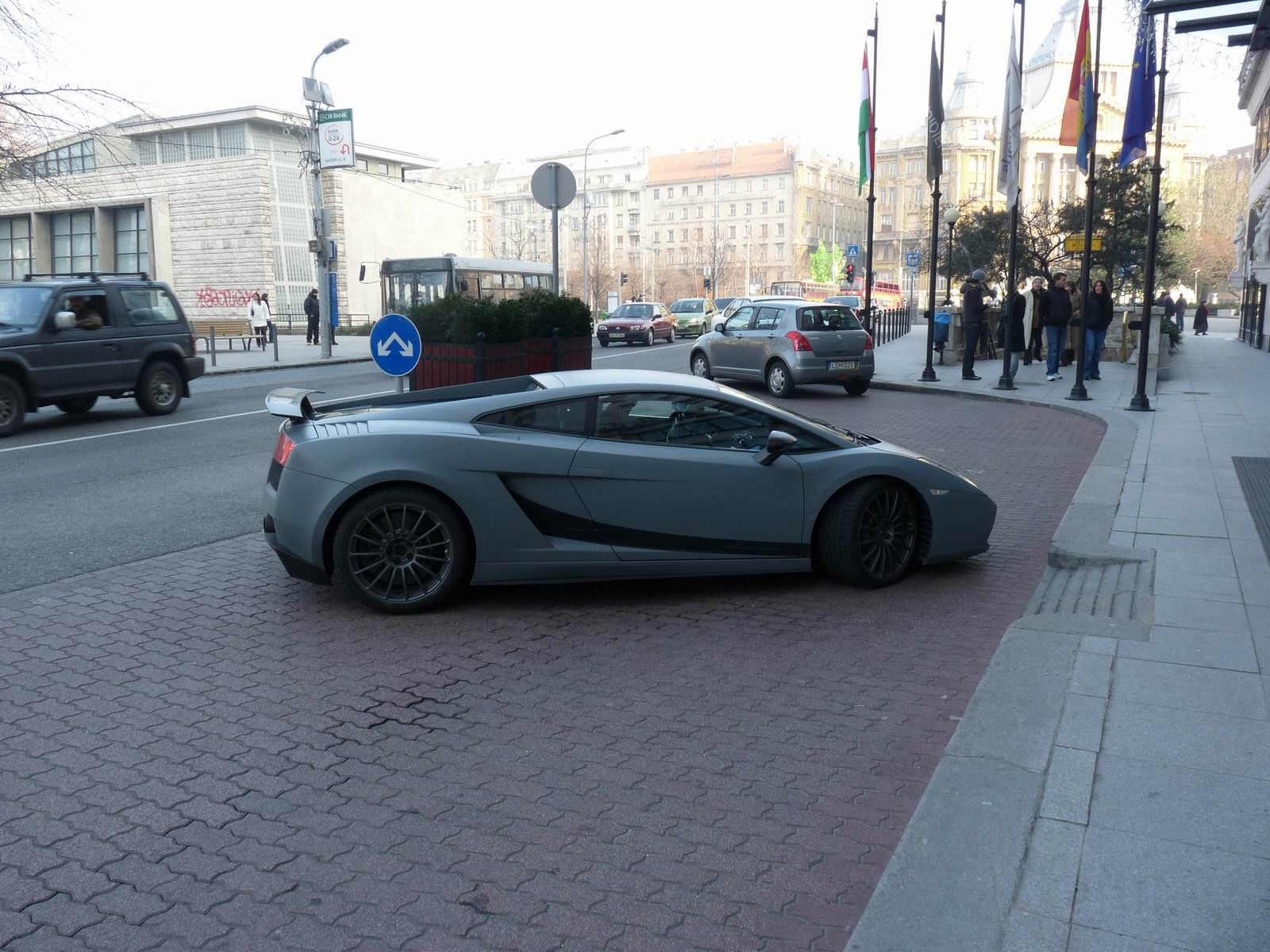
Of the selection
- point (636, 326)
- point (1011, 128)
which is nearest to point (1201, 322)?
point (636, 326)

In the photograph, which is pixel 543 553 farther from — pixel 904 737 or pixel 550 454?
pixel 904 737

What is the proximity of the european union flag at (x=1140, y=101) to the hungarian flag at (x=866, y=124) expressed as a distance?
7833mm

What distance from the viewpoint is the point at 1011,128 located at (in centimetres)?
2073

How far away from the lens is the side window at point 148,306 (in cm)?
1478

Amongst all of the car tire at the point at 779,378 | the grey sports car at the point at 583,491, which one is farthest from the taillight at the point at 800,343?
the grey sports car at the point at 583,491

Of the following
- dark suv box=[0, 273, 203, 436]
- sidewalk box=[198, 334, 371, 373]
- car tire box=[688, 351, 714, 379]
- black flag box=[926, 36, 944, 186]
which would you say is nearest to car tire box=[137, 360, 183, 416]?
dark suv box=[0, 273, 203, 436]

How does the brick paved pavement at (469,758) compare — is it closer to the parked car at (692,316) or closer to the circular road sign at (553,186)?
the circular road sign at (553,186)

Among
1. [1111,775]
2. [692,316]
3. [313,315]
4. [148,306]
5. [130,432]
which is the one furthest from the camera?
[692,316]

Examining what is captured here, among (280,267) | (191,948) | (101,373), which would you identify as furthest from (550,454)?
(280,267)

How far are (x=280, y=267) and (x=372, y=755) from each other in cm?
5906

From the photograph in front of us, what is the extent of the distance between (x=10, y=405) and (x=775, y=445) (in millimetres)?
10850

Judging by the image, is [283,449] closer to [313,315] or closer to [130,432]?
[130,432]

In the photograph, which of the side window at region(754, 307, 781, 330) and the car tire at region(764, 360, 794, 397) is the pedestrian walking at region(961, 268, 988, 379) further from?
the car tire at region(764, 360, 794, 397)

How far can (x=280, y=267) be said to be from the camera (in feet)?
194
